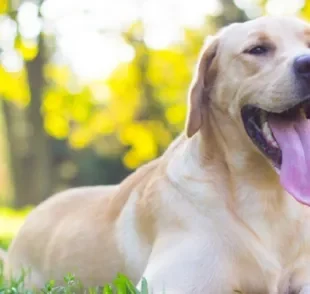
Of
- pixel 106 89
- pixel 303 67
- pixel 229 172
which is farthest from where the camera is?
pixel 106 89

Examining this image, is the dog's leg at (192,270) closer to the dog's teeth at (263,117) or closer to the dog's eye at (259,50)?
the dog's teeth at (263,117)

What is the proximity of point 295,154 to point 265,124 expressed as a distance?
8.4 inches

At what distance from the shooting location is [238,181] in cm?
350

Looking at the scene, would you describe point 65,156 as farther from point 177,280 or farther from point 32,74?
point 177,280

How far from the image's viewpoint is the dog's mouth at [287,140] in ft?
10.8

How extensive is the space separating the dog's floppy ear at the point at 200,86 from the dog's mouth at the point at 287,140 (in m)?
0.24

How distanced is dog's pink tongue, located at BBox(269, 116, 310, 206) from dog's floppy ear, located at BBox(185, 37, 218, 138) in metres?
0.38

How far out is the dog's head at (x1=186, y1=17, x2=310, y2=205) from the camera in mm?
3270

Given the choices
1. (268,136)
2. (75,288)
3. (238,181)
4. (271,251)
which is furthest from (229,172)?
(75,288)

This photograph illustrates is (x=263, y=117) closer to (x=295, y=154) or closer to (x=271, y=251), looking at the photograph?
(x=295, y=154)

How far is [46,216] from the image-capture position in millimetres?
4629

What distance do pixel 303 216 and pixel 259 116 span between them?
0.54 metres

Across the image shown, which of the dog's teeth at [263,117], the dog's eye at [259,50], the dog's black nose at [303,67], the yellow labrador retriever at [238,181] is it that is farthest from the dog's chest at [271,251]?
the dog's eye at [259,50]

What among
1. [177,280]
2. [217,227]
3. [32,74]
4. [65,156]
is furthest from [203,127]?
[65,156]
